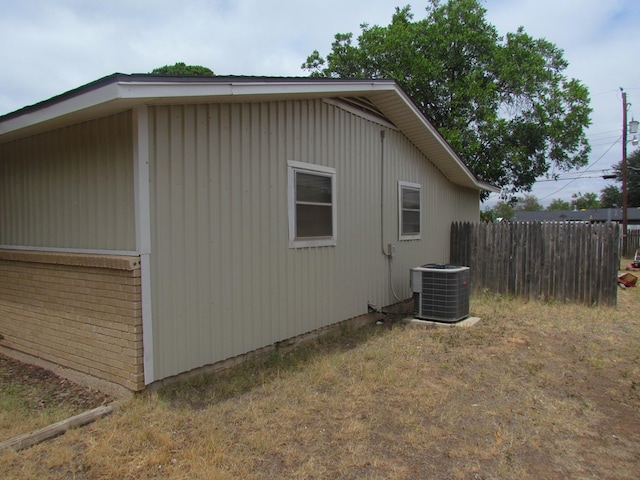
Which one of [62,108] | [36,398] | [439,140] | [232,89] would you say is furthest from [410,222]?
[36,398]

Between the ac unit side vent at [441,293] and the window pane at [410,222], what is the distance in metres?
1.04

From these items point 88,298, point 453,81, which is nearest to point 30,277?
point 88,298

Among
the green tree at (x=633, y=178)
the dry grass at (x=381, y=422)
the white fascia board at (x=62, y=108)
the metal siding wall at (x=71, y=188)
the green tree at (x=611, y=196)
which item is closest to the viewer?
the dry grass at (x=381, y=422)

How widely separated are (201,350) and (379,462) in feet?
6.84

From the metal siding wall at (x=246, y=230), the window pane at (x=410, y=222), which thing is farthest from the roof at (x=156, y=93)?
the window pane at (x=410, y=222)

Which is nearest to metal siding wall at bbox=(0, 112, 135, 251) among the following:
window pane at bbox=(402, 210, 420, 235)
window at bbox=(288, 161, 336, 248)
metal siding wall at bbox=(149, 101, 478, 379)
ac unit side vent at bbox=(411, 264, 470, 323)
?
metal siding wall at bbox=(149, 101, 478, 379)

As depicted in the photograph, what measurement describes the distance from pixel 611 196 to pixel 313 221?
198 ft

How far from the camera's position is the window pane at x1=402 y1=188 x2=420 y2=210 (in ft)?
26.7

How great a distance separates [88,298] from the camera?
411cm

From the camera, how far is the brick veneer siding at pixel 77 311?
3.76 meters

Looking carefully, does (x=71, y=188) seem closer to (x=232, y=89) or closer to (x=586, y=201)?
(x=232, y=89)

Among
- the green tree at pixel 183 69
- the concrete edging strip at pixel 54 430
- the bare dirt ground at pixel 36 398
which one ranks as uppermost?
the green tree at pixel 183 69

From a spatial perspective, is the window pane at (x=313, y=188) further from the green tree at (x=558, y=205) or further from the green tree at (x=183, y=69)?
the green tree at (x=558, y=205)

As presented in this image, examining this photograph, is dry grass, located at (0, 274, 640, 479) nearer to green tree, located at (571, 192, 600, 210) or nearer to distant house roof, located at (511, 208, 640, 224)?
distant house roof, located at (511, 208, 640, 224)
